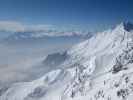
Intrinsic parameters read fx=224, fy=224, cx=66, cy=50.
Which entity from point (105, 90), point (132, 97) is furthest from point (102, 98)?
point (132, 97)

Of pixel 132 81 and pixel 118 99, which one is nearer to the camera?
pixel 118 99

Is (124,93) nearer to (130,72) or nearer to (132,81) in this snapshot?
(132,81)

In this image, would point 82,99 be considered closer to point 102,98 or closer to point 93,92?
point 93,92

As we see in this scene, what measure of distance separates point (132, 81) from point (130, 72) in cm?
2494

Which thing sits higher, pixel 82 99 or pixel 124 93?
pixel 124 93

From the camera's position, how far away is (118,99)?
5930 inches

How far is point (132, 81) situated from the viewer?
162500 millimetres

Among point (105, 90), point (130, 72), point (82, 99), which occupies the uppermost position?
point (130, 72)

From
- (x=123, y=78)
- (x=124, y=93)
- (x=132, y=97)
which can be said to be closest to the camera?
(x=132, y=97)

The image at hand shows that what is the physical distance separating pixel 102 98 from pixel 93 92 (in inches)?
1043

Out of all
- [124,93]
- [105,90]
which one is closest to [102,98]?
[105,90]

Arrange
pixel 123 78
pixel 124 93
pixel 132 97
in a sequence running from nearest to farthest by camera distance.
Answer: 1. pixel 132 97
2. pixel 124 93
3. pixel 123 78

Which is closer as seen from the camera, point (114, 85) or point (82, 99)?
point (114, 85)

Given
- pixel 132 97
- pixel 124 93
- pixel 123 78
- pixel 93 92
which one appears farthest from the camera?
pixel 93 92
